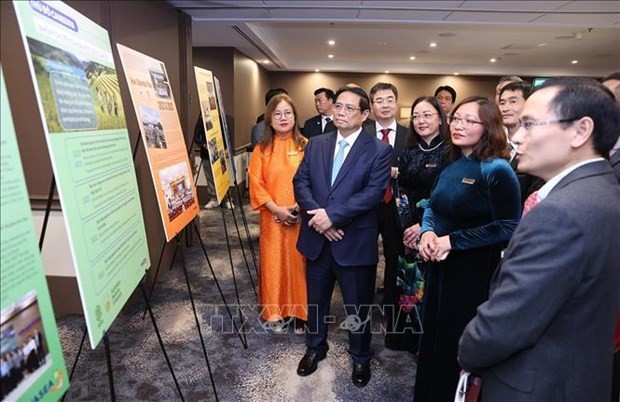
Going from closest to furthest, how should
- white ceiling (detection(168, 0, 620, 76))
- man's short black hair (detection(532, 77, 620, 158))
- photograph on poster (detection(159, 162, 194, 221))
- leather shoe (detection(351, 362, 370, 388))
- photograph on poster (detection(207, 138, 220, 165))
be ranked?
man's short black hair (detection(532, 77, 620, 158)) < photograph on poster (detection(159, 162, 194, 221)) < leather shoe (detection(351, 362, 370, 388)) < photograph on poster (detection(207, 138, 220, 165)) < white ceiling (detection(168, 0, 620, 76))

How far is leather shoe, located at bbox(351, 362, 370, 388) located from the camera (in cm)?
211

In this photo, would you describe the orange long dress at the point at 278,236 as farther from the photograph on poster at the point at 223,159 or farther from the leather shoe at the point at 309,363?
the leather shoe at the point at 309,363

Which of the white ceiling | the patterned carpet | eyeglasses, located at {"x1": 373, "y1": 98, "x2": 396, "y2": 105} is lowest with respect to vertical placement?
the patterned carpet

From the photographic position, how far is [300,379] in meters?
2.15

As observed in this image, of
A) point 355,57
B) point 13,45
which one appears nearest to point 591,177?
point 13,45

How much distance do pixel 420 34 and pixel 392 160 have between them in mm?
3987

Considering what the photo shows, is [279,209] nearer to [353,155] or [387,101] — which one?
[353,155]

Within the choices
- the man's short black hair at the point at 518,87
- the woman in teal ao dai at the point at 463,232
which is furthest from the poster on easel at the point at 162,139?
the man's short black hair at the point at 518,87

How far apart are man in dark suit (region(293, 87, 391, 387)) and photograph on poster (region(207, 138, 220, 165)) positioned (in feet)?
1.81

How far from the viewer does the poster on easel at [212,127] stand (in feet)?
7.69

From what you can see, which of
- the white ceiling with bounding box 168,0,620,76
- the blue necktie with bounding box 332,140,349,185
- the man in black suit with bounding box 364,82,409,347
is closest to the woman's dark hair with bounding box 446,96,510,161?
the blue necktie with bounding box 332,140,349,185

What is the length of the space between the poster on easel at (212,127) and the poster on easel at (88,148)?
0.95 m

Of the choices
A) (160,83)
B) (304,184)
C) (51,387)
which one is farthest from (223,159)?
(51,387)

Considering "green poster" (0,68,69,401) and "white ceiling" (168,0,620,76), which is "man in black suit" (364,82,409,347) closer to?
"white ceiling" (168,0,620,76)
